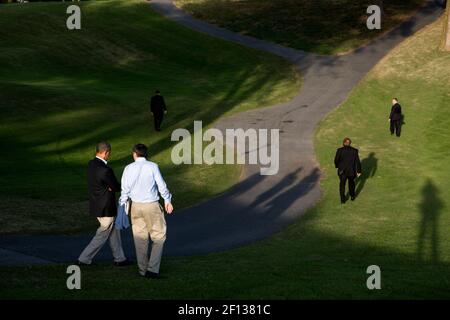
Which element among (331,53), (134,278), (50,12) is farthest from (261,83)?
(134,278)

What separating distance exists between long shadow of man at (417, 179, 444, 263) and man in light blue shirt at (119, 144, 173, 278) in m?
6.03

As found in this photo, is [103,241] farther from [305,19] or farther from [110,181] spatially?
[305,19]

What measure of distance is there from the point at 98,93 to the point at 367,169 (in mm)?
17226

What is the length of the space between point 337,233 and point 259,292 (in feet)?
25.6

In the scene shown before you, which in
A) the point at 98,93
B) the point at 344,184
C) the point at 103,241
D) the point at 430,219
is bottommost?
the point at 103,241

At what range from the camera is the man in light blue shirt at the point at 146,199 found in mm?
11555

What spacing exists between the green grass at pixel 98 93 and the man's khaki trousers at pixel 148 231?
6.23m

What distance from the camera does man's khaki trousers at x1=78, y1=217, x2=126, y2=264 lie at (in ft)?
41.1

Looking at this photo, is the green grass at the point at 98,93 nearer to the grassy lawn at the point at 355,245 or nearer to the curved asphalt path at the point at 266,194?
the curved asphalt path at the point at 266,194

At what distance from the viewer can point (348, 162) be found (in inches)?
824

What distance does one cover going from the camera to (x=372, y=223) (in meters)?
19.0

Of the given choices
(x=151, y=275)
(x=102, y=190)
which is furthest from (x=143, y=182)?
(x=151, y=275)

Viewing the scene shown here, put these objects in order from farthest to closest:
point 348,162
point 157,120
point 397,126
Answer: point 157,120 < point 397,126 < point 348,162

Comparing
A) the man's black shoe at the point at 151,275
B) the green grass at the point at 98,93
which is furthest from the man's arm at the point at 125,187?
the green grass at the point at 98,93
